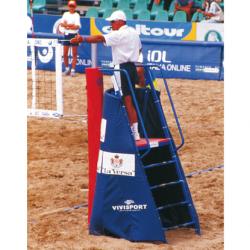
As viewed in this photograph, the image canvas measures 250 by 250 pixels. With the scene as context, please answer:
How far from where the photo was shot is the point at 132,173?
21.5 ft

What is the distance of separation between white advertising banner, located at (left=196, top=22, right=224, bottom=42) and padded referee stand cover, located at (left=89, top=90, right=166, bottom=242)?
460 inches

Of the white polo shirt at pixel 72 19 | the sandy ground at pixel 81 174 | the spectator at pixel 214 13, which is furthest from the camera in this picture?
the spectator at pixel 214 13

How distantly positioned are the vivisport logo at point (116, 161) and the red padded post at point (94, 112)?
39cm

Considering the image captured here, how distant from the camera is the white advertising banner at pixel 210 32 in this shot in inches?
713

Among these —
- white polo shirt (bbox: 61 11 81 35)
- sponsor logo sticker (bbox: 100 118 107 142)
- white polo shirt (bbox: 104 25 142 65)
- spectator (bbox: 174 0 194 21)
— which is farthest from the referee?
spectator (bbox: 174 0 194 21)

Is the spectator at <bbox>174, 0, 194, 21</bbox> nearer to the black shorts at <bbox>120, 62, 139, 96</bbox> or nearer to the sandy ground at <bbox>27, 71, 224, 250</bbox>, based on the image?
the sandy ground at <bbox>27, 71, 224, 250</bbox>

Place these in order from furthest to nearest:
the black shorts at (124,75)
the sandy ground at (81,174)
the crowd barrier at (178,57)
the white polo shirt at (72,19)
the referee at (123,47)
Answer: the white polo shirt at (72,19) < the crowd barrier at (178,57) < the black shorts at (124,75) < the referee at (123,47) < the sandy ground at (81,174)

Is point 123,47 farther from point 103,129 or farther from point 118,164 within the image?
point 118,164

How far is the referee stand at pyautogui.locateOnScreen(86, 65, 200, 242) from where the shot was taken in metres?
6.55

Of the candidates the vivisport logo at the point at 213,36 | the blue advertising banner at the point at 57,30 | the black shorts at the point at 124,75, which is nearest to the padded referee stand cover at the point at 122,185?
the black shorts at the point at 124,75

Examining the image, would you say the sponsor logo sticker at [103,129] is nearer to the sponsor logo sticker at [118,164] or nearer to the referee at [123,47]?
the sponsor logo sticker at [118,164]
